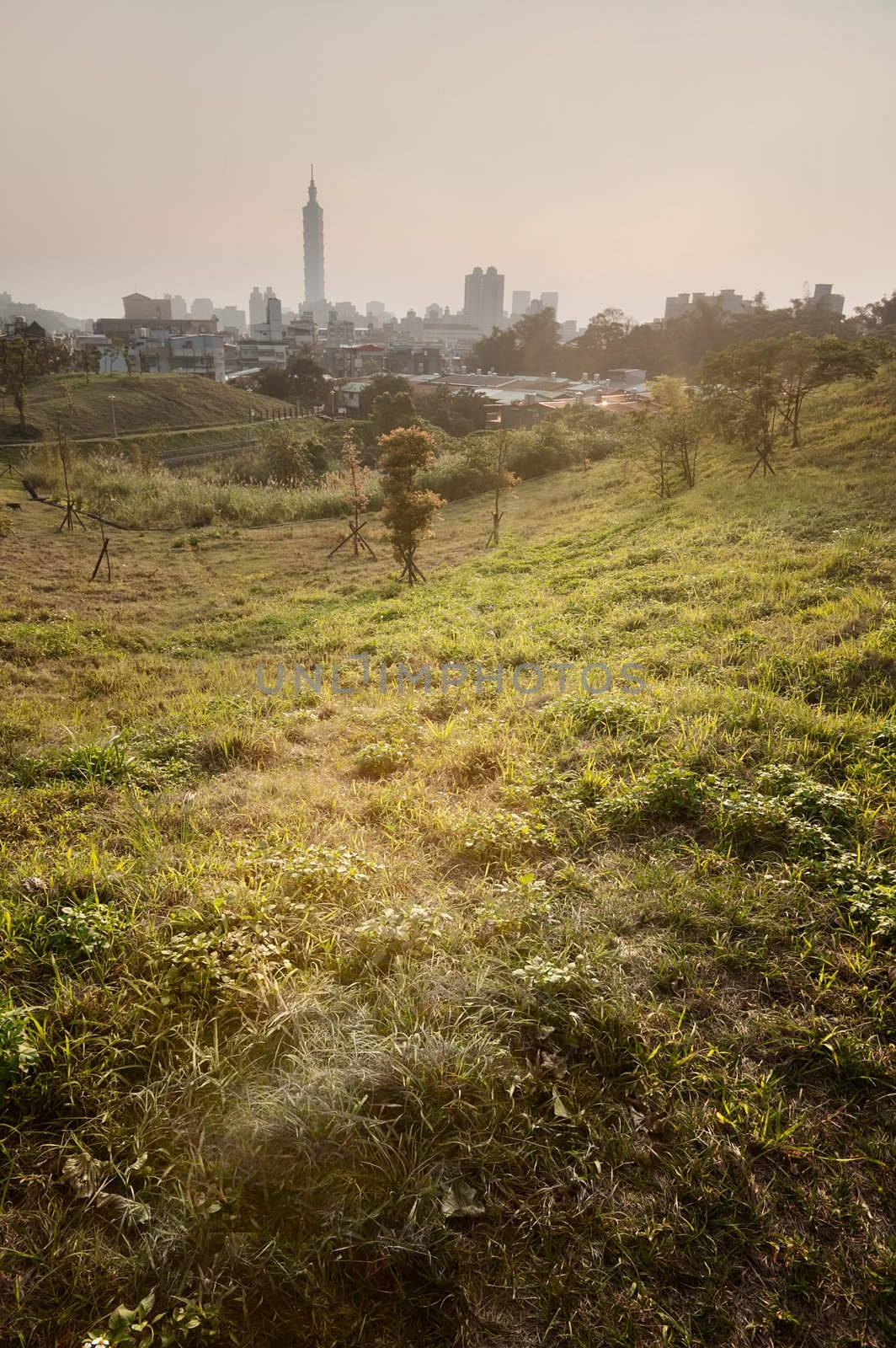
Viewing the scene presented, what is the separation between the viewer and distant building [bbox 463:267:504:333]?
19138 cm

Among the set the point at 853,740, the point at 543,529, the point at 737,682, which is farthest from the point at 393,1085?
the point at 543,529

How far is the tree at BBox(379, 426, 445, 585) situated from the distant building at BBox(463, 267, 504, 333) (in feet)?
648

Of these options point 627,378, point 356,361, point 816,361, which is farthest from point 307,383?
point 816,361

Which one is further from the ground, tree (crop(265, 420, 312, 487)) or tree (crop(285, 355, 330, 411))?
tree (crop(285, 355, 330, 411))

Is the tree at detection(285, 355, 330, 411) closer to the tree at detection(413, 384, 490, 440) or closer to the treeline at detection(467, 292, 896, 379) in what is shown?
the tree at detection(413, 384, 490, 440)

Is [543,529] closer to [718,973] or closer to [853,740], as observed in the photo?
[853,740]

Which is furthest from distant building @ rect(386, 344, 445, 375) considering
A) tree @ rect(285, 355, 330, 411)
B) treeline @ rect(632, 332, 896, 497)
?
treeline @ rect(632, 332, 896, 497)

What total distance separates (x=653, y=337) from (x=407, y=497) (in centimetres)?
6066

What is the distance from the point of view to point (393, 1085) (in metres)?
2.25

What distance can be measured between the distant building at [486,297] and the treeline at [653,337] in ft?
421

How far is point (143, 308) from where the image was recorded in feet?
427

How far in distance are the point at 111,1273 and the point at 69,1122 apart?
51 centimetres

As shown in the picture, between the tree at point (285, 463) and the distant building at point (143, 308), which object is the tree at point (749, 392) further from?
the distant building at point (143, 308)

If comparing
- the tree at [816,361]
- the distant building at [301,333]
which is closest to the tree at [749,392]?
the tree at [816,361]
